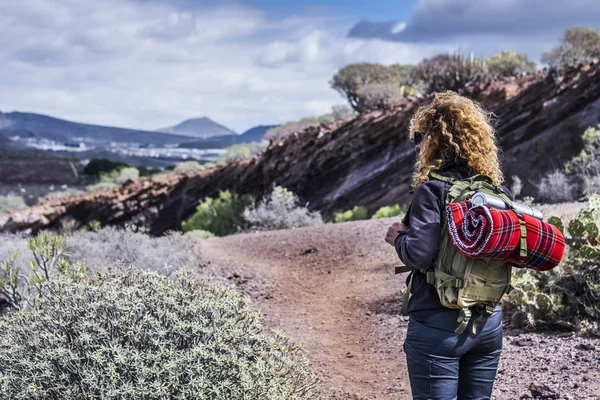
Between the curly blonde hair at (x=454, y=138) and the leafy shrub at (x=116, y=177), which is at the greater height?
the curly blonde hair at (x=454, y=138)

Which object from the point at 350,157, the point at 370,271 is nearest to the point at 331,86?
the point at 350,157

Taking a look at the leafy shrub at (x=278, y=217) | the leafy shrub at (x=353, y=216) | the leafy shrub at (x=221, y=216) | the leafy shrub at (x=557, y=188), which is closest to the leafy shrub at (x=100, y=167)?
the leafy shrub at (x=221, y=216)

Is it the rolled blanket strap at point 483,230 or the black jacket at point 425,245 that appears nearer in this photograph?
the rolled blanket strap at point 483,230

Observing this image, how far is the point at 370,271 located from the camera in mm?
9289

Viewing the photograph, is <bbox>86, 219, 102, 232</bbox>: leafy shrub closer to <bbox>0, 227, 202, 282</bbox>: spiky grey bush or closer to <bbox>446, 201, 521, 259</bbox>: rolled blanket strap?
<bbox>0, 227, 202, 282</bbox>: spiky grey bush

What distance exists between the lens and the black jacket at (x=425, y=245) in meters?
2.86

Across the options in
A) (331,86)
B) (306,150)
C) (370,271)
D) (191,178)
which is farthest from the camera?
(331,86)

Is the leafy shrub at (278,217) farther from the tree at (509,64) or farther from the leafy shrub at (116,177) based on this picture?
the leafy shrub at (116,177)

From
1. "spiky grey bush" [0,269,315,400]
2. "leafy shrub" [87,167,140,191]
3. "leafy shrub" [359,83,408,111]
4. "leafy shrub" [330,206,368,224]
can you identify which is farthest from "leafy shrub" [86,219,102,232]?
"leafy shrub" [87,167,140,191]

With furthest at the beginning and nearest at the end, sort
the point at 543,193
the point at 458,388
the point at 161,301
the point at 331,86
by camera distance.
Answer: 1. the point at 331,86
2. the point at 543,193
3. the point at 161,301
4. the point at 458,388

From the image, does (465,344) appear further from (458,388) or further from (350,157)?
(350,157)

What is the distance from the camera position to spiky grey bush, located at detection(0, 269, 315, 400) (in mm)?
3166

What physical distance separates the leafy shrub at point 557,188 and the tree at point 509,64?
13.4 meters

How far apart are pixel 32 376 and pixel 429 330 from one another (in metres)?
1.77
